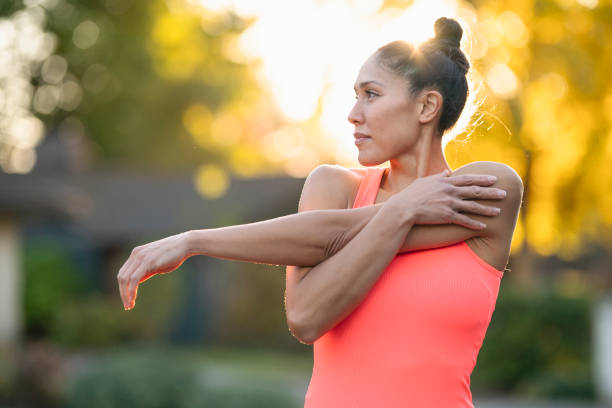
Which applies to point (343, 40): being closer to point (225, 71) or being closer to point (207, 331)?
point (207, 331)

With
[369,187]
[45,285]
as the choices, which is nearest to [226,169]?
[45,285]

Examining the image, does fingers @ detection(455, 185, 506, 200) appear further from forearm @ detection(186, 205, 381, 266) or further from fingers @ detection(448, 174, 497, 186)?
forearm @ detection(186, 205, 381, 266)

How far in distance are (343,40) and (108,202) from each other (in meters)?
16.8

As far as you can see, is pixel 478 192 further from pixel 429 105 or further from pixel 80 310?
pixel 80 310

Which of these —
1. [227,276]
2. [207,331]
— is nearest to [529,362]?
[227,276]

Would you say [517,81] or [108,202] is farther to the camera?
[108,202]

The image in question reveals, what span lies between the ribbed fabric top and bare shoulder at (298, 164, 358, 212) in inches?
9.6

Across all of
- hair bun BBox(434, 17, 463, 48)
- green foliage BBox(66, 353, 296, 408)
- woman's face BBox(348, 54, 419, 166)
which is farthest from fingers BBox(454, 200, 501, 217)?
green foliage BBox(66, 353, 296, 408)

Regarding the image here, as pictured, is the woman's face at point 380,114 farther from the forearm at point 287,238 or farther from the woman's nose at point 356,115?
the forearm at point 287,238

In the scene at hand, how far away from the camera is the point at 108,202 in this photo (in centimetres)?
2794

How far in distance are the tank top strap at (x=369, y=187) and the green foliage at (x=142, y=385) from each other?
22.8 feet

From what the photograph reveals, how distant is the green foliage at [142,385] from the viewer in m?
9.82

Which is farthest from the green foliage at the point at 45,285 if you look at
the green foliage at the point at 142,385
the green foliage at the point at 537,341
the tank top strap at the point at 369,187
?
the tank top strap at the point at 369,187

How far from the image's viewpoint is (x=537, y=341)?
13797 mm
